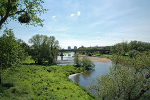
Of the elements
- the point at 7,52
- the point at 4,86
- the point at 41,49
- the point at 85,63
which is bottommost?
the point at 85,63

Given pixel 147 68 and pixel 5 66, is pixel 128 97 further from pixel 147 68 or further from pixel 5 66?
pixel 5 66

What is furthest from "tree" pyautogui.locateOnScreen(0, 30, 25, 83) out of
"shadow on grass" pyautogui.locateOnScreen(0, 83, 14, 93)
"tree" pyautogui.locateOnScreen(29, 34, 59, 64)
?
"tree" pyautogui.locateOnScreen(29, 34, 59, 64)

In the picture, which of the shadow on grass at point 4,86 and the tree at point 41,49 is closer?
the shadow on grass at point 4,86

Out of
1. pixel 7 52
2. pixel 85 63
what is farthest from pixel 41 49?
pixel 7 52

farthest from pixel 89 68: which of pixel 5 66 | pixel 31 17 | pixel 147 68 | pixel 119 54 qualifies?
pixel 31 17

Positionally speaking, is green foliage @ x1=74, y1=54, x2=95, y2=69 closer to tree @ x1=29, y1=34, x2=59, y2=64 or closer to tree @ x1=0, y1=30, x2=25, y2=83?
tree @ x1=29, y1=34, x2=59, y2=64

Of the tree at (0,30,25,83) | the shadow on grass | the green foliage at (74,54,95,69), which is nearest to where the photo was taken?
the shadow on grass

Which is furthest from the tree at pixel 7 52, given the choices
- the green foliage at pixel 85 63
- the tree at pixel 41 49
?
the green foliage at pixel 85 63

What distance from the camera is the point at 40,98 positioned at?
13.3 meters

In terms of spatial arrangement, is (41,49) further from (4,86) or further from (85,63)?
(4,86)

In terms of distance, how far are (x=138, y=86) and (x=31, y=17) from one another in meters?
14.1

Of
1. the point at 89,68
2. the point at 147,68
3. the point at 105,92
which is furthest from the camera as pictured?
the point at 89,68

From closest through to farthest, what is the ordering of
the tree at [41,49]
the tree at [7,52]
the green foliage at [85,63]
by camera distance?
the tree at [7,52], the tree at [41,49], the green foliage at [85,63]

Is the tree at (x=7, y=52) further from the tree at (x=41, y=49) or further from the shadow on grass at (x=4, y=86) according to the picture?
the tree at (x=41, y=49)
